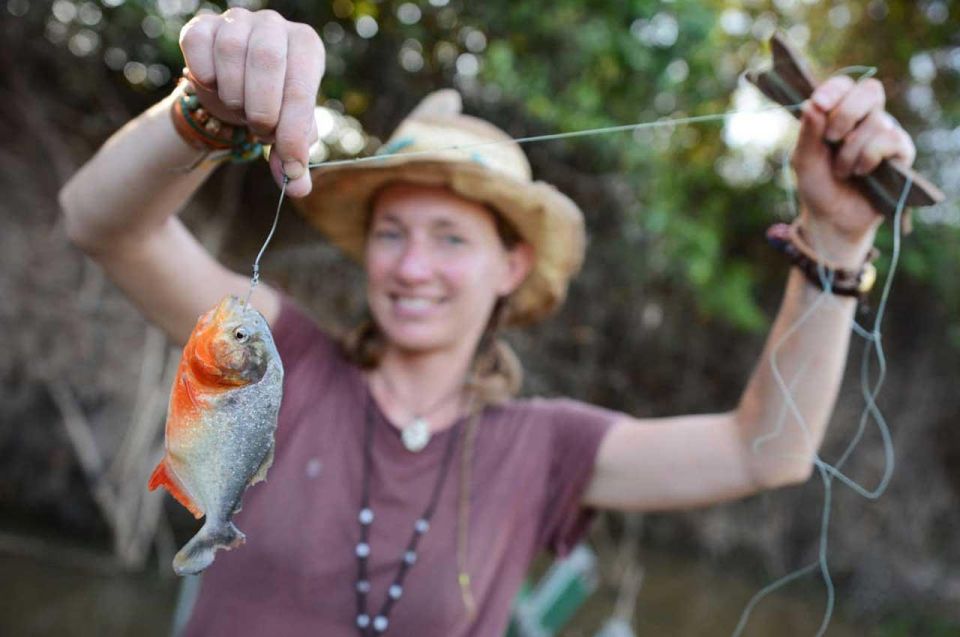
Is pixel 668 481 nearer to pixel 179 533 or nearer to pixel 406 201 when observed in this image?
pixel 406 201

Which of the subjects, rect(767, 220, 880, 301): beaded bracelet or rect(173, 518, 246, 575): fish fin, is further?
rect(767, 220, 880, 301): beaded bracelet

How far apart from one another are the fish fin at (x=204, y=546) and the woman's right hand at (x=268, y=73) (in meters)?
0.44

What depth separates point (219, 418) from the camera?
3.40 ft

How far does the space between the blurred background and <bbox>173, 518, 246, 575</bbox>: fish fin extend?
3.92 m

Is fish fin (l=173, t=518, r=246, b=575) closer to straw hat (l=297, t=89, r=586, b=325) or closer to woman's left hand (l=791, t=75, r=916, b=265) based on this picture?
straw hat (l=297, t=89, r=586, b=325)

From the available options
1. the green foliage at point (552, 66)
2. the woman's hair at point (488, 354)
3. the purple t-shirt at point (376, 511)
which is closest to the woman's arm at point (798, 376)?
the purple t-shirt at point (376, 511)

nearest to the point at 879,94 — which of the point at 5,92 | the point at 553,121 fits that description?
the point at 553,121

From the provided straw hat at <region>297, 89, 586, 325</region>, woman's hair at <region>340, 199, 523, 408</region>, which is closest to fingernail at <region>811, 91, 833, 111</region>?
straw hat at <region>297, 89, 586, 325</region>

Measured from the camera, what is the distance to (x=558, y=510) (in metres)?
2.21

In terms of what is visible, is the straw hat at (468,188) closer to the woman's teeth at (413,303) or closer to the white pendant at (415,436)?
the woman's teeth at (413,303)

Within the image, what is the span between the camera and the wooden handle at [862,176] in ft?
5.67

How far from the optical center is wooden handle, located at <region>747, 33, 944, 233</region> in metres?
1.73

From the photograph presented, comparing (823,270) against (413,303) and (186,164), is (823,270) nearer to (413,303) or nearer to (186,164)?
(413,303)

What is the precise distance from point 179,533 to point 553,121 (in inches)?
166
